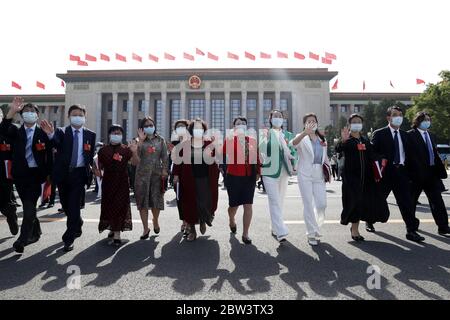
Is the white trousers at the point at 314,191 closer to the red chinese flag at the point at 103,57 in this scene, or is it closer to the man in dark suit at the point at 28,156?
the man in dark suit at the point at 28,156

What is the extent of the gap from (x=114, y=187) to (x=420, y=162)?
17.8 feet

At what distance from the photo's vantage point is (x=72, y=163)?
5023 millimetres

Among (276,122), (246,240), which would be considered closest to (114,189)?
(246,240)

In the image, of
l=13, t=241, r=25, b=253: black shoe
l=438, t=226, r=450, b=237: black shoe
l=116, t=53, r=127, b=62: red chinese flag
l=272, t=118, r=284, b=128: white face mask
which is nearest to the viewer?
l=13, t=241, r=25, b=253: black shoe

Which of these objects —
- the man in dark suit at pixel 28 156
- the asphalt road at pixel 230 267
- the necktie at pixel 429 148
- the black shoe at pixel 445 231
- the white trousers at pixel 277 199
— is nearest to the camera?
the asphalt road at pixel 230 267

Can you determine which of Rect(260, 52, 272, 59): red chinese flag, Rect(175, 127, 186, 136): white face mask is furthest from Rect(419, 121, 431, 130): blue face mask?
Rect(260, 52, 272, 59): red chinese flag

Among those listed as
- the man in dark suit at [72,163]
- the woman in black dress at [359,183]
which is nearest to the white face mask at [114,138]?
the man in dark suit at [72,163]

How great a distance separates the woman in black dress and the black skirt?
1.61 metres

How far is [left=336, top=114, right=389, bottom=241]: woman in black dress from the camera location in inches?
208

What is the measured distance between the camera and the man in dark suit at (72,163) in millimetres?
4910

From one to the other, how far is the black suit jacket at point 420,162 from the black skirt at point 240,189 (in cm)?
295

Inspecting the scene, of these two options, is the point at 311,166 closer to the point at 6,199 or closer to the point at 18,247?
the point at 18,247

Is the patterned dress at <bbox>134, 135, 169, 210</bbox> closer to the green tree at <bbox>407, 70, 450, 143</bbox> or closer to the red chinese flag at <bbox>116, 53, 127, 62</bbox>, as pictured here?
the green tree at <bbox>407, 70, 450, 143</bbox>
